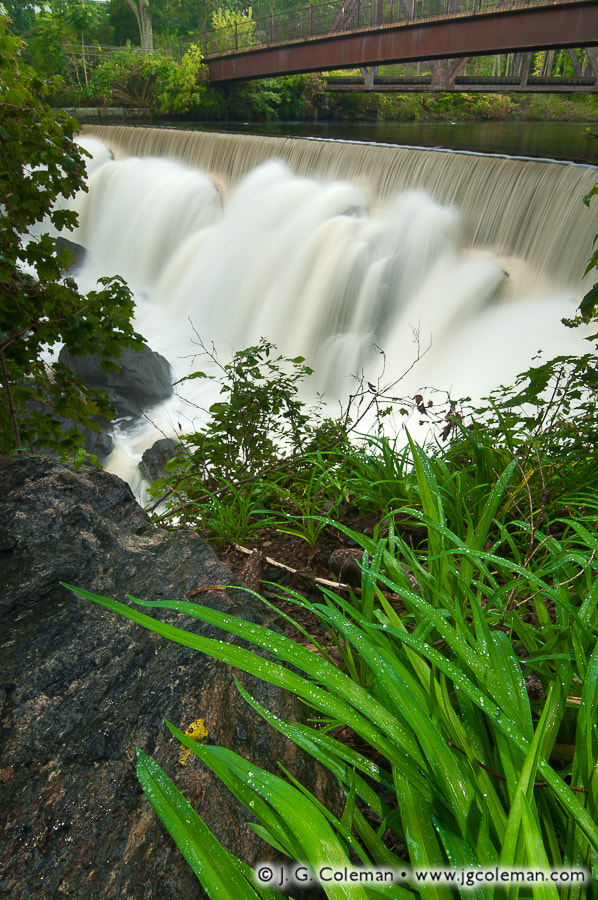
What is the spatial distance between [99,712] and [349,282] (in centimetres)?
853

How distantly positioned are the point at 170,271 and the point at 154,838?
485 inches

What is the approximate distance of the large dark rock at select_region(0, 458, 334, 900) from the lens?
0.82m

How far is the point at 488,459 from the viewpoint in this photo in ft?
7.52

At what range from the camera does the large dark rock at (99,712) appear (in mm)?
821

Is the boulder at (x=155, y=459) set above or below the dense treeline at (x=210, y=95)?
below

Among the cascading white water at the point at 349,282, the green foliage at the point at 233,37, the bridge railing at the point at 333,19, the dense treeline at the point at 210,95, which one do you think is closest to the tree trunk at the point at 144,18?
the dense treeline at the point at 210,95

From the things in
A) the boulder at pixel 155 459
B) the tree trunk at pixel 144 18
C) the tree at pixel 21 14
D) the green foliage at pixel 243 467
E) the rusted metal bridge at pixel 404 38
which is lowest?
the boulder at pixel 155 459

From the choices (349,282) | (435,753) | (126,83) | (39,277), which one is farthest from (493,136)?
(435,753)

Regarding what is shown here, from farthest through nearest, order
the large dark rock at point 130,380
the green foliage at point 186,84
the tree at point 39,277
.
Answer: the green foliage at point 186,84, the large dark rock at point 130,380, the tree at point 39,277

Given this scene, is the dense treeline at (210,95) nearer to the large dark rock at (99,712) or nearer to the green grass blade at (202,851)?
the large dark rock at (99,712)

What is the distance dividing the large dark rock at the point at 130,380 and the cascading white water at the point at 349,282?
36 centimetres

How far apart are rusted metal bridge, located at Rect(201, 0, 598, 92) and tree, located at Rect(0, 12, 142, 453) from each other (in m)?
10.4

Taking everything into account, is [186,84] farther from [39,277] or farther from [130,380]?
[39,277]

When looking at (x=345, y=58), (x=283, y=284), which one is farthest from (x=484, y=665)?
(x=345, y=58)
